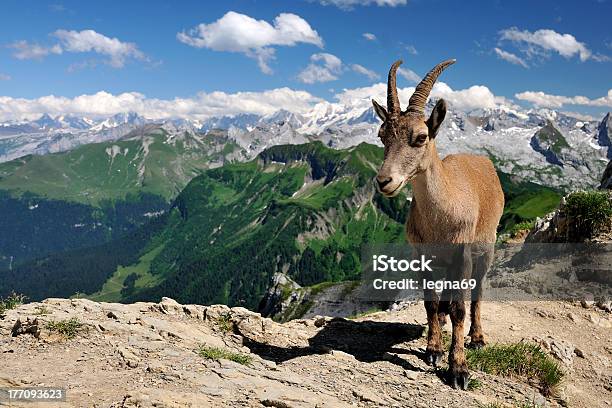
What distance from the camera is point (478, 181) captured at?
528 inches

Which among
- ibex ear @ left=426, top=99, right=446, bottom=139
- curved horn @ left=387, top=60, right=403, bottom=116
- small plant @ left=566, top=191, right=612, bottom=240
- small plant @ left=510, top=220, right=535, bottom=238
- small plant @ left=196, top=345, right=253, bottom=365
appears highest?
curved horn @ left=387, top=60, right=403, bottom=116

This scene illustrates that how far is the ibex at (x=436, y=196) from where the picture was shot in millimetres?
9844

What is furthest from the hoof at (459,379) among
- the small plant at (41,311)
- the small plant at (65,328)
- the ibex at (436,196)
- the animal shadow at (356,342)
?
the small plant at (41,311)

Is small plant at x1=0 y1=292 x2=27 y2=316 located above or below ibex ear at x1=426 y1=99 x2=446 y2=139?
below

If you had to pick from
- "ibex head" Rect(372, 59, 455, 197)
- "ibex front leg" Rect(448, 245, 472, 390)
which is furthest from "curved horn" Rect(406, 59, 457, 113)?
"ibex front leg" Rect(448, 245, 472, 390)

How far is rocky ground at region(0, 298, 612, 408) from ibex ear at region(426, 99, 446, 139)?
6052mm

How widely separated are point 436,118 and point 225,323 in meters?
8.73

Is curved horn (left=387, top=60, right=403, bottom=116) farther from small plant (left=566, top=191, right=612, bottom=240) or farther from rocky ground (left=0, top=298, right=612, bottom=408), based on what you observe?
small plant (left=566, top=191, right=612, bottom=240)

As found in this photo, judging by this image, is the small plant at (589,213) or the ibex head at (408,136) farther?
the small plant at (589,213)

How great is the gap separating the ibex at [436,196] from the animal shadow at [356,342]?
1.36 m

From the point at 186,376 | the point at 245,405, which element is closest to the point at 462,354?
the point at 245,405

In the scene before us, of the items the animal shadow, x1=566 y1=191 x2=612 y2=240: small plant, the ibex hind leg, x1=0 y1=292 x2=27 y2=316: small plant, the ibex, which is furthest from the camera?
x1=566 y1=191 x2=612 y2=240: small plant

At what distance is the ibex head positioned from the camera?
31.4ft

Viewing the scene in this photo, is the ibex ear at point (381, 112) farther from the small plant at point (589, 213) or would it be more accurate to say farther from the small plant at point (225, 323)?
the small plant at point (589, 213)
